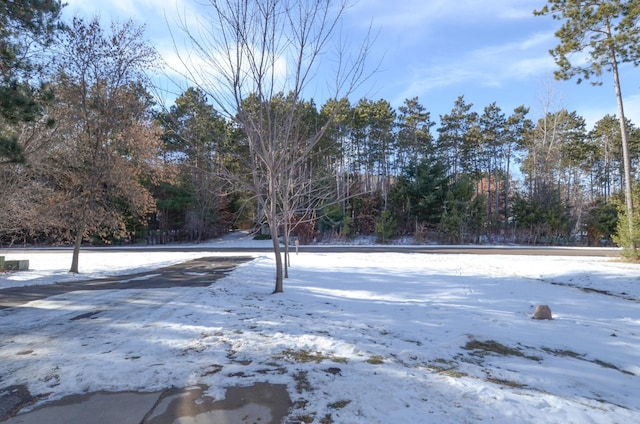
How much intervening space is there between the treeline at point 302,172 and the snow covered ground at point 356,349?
3299mm

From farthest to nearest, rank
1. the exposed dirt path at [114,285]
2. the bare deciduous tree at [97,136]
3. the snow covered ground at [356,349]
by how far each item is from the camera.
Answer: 1. the bare deciduous tree at [97,136]
2. the exposed dirt path at [114,285]
3. the snow covered ground at [356,349]

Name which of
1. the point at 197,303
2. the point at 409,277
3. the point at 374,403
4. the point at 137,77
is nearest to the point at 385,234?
the point at 409,277

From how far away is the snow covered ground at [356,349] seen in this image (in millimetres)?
2908

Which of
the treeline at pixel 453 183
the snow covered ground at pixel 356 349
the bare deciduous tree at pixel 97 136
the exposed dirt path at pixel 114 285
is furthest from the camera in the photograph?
the treeline at pixel 453 183

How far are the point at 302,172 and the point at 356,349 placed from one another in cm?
793

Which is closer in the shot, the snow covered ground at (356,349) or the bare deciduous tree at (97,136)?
the snow covered ground at (356,349)

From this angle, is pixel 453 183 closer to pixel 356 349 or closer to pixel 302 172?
pixel 302 172

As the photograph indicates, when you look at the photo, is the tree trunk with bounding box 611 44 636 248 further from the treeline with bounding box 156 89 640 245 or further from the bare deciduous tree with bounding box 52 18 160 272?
the bare deciduous tree with bounding box 52 18 160 272

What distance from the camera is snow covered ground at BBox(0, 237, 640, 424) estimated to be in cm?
291

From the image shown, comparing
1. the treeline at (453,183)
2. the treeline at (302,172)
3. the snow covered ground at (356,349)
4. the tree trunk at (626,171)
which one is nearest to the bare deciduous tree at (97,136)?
the treeline at (302,172)

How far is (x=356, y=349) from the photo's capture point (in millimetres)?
4195

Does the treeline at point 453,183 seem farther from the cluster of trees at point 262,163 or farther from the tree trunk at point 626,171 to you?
the tree trunk at point 626,171

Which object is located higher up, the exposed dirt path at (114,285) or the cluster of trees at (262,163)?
the cluster of trees at (262,163)

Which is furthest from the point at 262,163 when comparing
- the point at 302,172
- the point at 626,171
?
the point at 626,171
